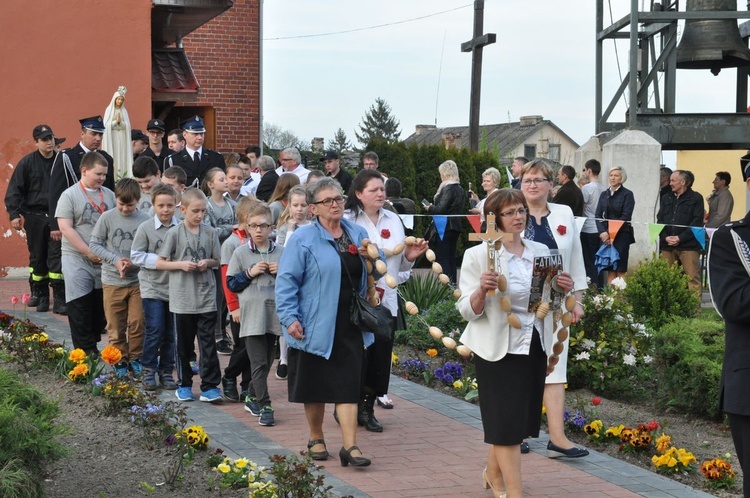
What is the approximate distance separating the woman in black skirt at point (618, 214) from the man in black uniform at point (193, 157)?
18.9 feet

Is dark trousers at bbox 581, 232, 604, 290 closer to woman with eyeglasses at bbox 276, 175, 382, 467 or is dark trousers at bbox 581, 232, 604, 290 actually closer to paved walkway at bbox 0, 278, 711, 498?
paved walkway at bbox 0, 278, 711, 498

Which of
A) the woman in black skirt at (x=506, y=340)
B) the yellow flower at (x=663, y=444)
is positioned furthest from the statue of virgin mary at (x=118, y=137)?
the woman in black skirt at (x=506, y=340)

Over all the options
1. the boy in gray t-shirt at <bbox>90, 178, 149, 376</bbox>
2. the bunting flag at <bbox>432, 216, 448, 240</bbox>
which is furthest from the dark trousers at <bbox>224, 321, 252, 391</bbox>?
the bunting flag at <bbox>432, 216, 448, 240</bbox>

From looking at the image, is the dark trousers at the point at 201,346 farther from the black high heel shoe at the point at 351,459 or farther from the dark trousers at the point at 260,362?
the black high heel shoe at the point at 351,459

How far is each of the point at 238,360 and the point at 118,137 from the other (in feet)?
21.8

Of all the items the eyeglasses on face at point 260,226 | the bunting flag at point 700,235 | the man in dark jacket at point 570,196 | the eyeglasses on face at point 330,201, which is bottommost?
the bunting flag at point 700,235

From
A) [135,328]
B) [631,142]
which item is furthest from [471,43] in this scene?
[135,328]

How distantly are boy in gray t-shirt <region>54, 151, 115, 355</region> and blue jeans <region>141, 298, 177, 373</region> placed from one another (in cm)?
66

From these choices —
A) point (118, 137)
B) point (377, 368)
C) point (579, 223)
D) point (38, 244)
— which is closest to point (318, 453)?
point (377, 368)

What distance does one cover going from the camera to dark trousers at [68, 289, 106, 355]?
918cm

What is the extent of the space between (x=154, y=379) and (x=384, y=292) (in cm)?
240

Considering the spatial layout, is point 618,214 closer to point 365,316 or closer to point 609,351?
point 609,351

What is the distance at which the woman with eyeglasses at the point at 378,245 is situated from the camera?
7.54 m

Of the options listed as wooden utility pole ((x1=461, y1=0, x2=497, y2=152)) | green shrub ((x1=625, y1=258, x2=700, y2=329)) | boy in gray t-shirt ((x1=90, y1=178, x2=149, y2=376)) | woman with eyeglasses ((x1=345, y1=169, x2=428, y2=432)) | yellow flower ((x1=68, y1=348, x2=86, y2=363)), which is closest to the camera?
woman with eyeglasses ((x1=345, y1=169, x2=428, y2=432))
